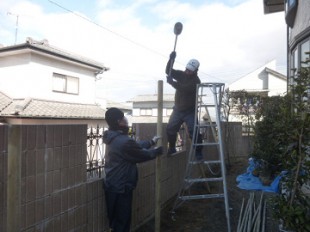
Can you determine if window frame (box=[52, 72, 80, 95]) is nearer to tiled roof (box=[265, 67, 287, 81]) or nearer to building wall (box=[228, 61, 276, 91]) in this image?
building wall (box=[228, 61, 276, 91])

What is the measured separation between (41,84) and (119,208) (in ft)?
41.2

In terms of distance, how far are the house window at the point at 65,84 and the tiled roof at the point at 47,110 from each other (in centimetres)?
69

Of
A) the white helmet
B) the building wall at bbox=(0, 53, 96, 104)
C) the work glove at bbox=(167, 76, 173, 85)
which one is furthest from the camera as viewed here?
the building wall at bbox=(0, 53, 96, 104)

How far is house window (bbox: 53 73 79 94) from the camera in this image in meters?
15.9

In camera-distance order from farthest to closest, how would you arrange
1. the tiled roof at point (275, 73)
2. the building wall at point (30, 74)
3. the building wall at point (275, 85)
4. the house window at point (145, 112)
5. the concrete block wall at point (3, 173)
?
the house window at point (145, 112) < the tiled roof at point (275, 73) < the building wall at point (275, 85) < the building wall at point (30, 74) < the concrete block wall at point (3, 173)

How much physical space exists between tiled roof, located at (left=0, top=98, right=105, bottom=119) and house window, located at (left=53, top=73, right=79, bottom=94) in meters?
0.69

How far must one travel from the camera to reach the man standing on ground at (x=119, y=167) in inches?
142

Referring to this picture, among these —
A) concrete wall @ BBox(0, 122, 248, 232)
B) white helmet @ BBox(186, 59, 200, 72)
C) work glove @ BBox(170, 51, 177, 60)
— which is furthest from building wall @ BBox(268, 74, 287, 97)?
concrete wall @ BBox(0, 122, 248, 232)

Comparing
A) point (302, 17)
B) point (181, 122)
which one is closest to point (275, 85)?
point (302, 17)

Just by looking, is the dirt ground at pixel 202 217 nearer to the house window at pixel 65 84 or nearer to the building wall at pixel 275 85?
the house window at pixel 65 84

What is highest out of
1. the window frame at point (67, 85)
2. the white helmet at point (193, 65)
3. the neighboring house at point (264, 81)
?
the neighboring house at point (264, 81)

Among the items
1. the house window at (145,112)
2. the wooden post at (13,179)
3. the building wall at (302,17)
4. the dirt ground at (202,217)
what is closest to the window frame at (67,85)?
the dirt ground at (202,217)

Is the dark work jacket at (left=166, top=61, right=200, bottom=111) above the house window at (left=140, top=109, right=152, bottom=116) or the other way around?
the other way around

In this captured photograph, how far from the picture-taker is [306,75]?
131 inches
